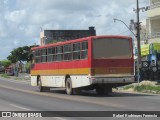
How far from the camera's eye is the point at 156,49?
143 feet

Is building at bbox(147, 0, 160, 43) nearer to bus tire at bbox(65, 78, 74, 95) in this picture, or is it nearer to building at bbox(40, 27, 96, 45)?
bus tire at bbox(65, 78, 74, 95)

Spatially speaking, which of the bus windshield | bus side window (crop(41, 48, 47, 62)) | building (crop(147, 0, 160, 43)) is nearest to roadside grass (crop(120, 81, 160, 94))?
the bus windshield

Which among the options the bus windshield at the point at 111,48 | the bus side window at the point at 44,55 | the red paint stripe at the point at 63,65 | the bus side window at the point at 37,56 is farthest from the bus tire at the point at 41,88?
the bus windshield at the point at 111,48

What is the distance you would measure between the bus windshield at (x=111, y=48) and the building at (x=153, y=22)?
2472cm

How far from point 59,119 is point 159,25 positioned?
41182 mm

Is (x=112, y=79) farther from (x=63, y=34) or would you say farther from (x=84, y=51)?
(x=63, y=34)

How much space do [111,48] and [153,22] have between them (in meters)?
29.6

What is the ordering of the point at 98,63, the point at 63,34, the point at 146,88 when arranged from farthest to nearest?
1. the point at 63,34
2. the point at 146,88
3. the point at 98,63

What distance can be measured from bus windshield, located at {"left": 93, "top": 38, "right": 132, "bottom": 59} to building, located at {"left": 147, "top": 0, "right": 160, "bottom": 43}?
2472 centimetres

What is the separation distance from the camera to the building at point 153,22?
5250cm

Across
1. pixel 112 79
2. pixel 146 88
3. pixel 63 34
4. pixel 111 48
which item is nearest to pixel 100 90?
pixel 112 79

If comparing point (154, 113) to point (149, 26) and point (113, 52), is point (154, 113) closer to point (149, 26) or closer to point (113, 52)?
point (113, 52)

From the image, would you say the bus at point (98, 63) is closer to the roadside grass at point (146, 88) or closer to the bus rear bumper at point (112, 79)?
the bus rear bumper at point (112, 79)

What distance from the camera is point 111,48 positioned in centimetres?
2675
